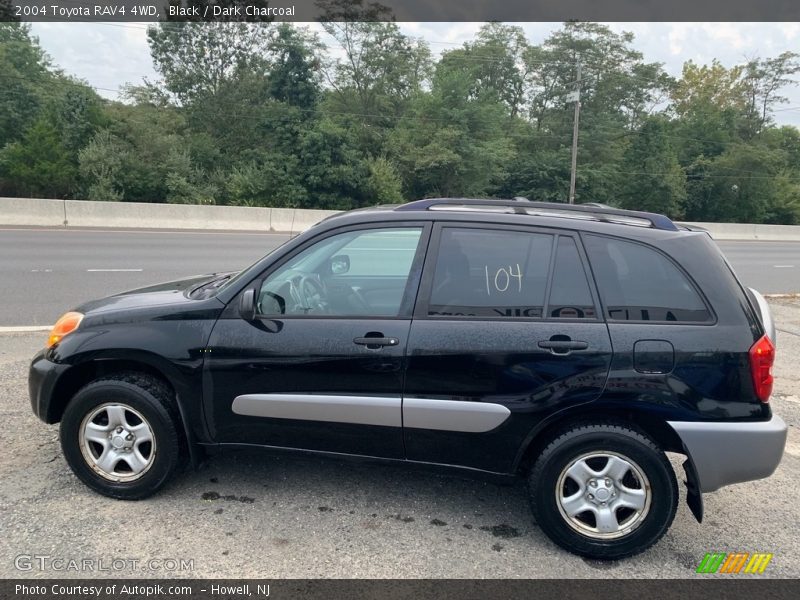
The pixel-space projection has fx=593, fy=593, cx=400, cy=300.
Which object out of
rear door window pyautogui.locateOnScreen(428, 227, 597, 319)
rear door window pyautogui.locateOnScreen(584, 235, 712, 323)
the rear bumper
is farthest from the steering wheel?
the rear bumper

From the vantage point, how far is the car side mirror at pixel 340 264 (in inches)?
142

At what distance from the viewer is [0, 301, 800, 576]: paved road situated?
2834 mm

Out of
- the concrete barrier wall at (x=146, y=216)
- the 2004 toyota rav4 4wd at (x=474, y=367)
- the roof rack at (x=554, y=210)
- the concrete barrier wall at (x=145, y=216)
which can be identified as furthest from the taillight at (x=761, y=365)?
the concrete barrier wall at (x=146, y=216)

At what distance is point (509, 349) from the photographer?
9.71 feet

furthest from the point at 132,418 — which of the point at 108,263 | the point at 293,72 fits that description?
the point at 293,72

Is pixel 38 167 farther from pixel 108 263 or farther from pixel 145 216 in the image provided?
pixel 108 263

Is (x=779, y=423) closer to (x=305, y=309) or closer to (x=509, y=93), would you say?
(x=305, y=309)

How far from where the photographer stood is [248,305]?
3096mm

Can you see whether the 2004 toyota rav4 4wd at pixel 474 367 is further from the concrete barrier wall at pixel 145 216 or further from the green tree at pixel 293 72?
the green tree at pixel 293 72

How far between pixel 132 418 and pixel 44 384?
54 cm

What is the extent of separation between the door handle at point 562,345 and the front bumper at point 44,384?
261 centimetres

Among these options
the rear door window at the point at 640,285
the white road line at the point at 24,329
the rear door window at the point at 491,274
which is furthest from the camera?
the white road line at the point at 24,329

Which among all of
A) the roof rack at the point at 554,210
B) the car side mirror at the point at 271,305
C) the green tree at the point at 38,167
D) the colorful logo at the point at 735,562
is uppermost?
the green tree at the point at 38,167

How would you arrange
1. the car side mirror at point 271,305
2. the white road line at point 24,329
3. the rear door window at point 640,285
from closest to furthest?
the rear door window at point 640,285
the car side mirror at point 271,305
the white road line at point 24,329
